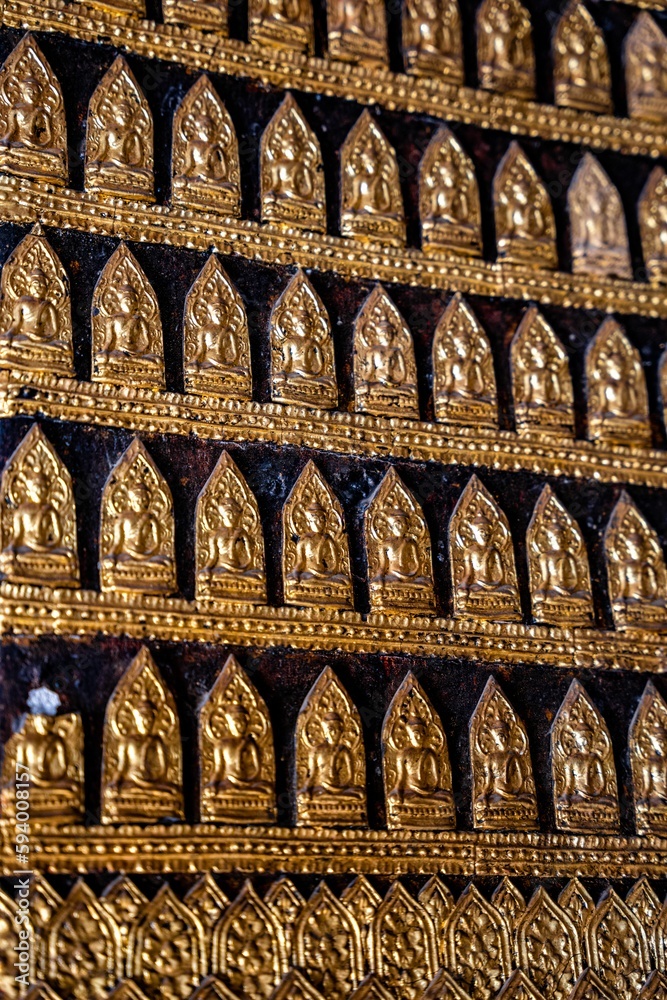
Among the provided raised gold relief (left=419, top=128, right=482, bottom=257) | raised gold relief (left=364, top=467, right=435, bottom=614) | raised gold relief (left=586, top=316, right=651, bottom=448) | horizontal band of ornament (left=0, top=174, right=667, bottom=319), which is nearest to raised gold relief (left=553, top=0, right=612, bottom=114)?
raised gold relief (left=419, top=128, right=482, bottom=257)

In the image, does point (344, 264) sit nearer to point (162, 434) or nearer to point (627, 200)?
point (162, 434)

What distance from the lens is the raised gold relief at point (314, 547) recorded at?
2705 millimetres

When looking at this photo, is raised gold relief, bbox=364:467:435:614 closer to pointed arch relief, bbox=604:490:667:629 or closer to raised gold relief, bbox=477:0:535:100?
pointed arch relief, bbox=604:490:667:629

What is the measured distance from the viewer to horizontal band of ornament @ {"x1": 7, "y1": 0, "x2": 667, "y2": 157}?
2.93 meters

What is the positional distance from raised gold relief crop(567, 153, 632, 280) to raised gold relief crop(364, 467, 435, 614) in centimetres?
85

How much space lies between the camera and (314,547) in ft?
8.97

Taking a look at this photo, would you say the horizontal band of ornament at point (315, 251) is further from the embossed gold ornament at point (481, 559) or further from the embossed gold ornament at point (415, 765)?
the embossed gold ornament at point (415, 765)

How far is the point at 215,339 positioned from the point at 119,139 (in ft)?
1.63

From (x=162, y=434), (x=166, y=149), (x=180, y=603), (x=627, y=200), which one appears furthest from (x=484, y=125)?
(x=180, y=603)

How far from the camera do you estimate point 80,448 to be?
8.66ft

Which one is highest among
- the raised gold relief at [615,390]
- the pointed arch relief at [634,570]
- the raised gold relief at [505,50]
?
the raised gold relief at [505,50]

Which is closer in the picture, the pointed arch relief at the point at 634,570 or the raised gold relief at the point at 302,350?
the raised gold relief at the point at 302,350

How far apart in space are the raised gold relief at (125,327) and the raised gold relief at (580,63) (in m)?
1.30

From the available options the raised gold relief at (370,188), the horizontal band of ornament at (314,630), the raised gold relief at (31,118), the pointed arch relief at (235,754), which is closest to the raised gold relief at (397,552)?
the horizontal band of ornament at (314,630)
